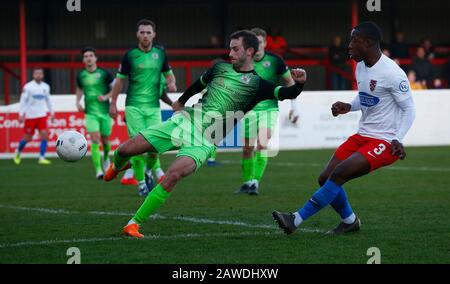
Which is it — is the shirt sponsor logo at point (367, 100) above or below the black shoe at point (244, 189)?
above

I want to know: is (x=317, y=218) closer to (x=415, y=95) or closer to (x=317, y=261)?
(x=317, y=261)

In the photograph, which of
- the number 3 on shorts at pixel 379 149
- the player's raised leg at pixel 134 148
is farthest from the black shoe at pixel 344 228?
the player's raised leg at pixel 134 148

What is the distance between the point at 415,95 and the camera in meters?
25.2

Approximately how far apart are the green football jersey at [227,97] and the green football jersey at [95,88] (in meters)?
8.24

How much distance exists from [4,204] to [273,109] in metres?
4.00

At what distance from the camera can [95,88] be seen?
18484 mm

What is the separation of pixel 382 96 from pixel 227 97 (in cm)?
160

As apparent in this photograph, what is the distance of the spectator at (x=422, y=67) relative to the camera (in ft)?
91.2

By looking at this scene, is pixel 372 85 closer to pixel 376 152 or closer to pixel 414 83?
pixel 376 152

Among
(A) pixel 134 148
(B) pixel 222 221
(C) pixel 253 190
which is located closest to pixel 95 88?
(C) pixel 253 190

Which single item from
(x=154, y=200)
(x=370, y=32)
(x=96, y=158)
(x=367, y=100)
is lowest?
(x=96, y=158)

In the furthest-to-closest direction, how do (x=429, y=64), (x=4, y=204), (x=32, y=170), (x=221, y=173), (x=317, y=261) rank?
(x=429, y=64), (x=32, y=170), (x=221, y=173), (x=4, y=204), (x=317, y=261)

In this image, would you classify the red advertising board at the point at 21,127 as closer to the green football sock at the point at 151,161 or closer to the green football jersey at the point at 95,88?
the green football jersey at the point at 95,88
